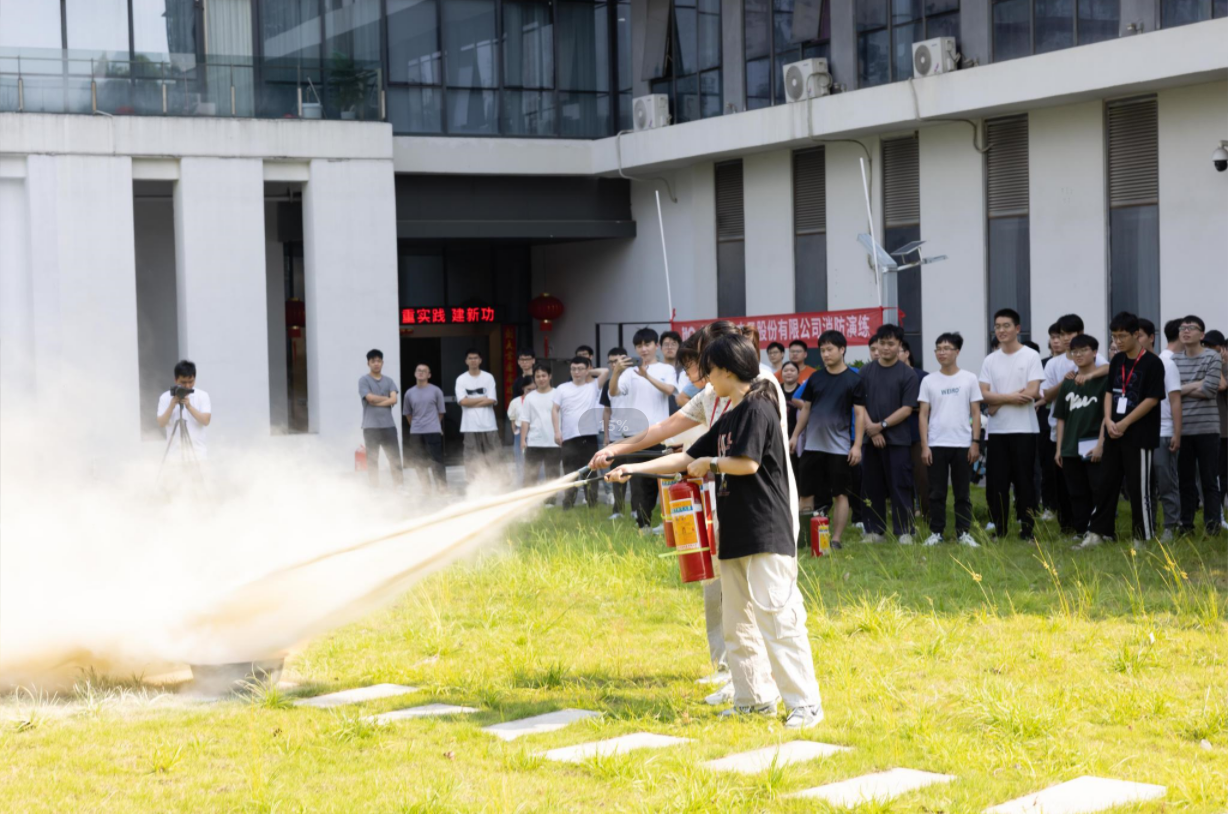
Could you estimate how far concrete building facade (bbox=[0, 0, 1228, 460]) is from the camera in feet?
61.2

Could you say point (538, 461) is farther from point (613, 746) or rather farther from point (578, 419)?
point (613, 746)

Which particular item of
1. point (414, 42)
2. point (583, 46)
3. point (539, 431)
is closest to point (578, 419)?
point (539, 431)

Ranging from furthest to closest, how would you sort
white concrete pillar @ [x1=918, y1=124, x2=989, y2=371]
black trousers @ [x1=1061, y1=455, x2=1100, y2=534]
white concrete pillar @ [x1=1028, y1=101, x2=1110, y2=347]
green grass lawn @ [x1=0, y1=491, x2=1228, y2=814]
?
white concrete pillar @ [x1=918, y1=124, x2=989, y2=371] → white concrete pillar @ [x1=1028, y1=101, x2=1110, y2=347] → black trousers @ [x1=1061, y1=455, x2=1100, y2=534] → green grass lawn @ [x1=0, y1=491, x2=1228, y2=814]

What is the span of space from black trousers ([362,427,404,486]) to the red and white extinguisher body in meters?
11.5

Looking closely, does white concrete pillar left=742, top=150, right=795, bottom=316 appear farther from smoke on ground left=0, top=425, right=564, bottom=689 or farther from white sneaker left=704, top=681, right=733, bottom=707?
white sneaker left=704, top=681, right=733, bottom=707

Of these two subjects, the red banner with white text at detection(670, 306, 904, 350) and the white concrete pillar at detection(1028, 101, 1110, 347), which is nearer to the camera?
the white concrete pillar at detection(1028, 101, 1110, 347)

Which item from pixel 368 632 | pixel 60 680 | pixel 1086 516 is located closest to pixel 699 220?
pixel 1086 516

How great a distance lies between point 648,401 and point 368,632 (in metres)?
5.48

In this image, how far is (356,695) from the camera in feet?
24.7

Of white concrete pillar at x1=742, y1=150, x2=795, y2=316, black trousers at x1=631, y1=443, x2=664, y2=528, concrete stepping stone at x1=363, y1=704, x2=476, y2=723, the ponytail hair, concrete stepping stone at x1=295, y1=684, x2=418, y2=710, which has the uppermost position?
white concrete pillar at x1=742, y1=150, x2=795, y2=316

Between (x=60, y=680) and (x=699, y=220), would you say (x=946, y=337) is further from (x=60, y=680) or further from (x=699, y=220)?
(x=699, y=220)

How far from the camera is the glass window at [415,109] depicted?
25.2 metres

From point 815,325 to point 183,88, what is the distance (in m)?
10.7

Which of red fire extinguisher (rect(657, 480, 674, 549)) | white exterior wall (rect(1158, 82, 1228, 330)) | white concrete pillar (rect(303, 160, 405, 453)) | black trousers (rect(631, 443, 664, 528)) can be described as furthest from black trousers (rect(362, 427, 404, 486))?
red fire extinguisher (rect(657, 480, 674, 549))
